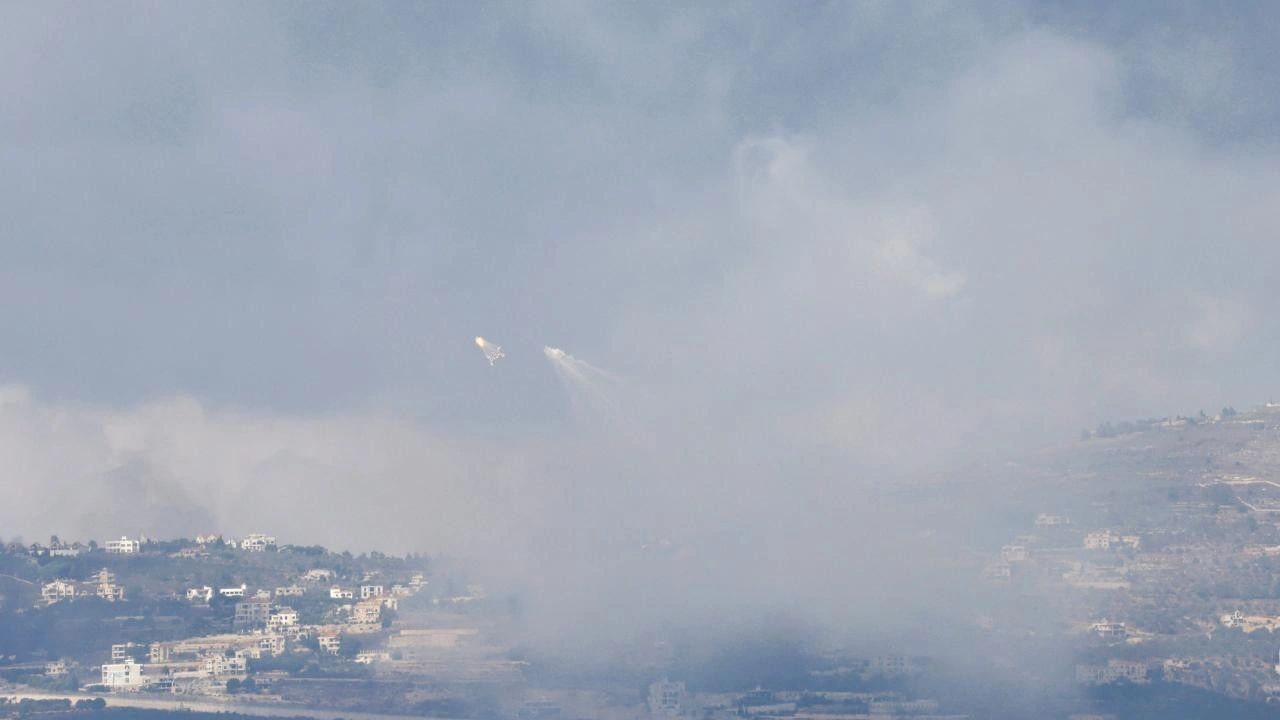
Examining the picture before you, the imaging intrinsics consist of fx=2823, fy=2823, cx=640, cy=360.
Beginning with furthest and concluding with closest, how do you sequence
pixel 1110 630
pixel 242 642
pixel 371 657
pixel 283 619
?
1. pixel 283 619
2. pixel 242 642
3. pixel 371 657
4. pixel 1110 630

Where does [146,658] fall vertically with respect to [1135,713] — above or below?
above

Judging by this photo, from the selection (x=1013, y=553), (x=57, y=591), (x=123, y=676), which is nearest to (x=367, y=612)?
(x=123, y=676)

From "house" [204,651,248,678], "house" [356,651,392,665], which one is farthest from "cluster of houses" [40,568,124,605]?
"house" [356,651,392,665]

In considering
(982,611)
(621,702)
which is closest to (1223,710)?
(982,611)

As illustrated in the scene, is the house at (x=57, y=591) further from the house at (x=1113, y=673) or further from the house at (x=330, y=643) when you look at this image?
the house at (x=1113, y=673)

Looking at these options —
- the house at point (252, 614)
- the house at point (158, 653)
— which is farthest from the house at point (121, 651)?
the house at point (252, 614)

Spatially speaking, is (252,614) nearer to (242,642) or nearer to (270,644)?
(242,642)

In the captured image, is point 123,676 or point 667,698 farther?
point 123,676

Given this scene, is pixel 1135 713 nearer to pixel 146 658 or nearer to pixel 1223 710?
pixel 1223 710
